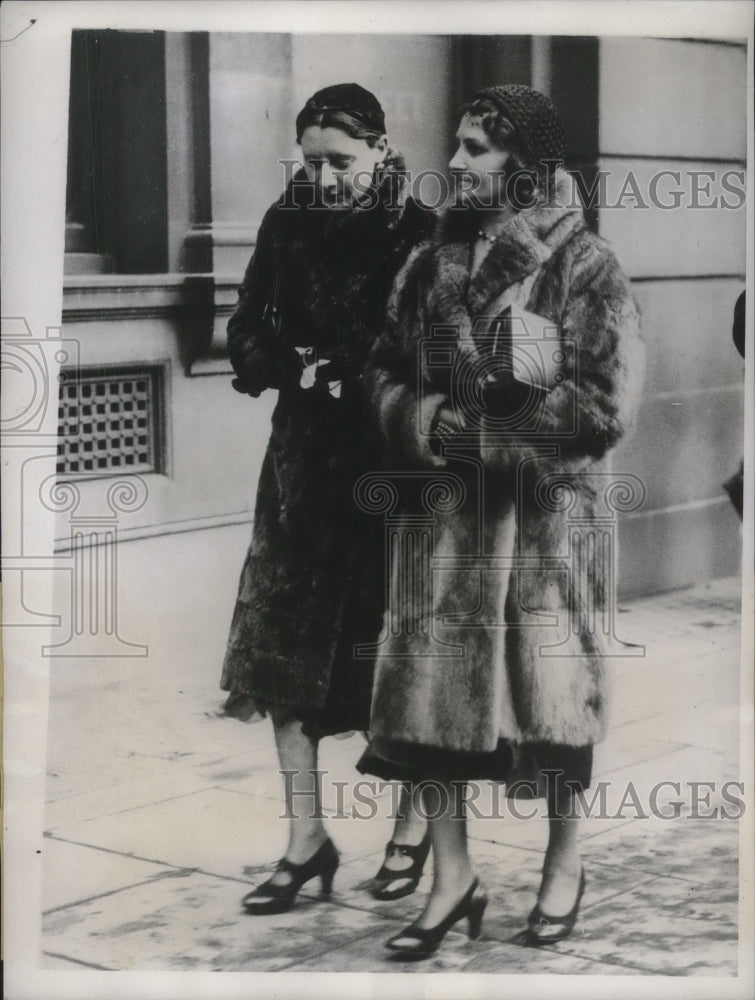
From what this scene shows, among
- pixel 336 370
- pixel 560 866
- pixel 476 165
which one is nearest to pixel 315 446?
pixel 336 370

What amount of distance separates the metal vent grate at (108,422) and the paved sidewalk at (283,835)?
0.61 metres

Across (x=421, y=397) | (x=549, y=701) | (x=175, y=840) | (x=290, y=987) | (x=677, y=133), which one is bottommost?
(x=290, y=987)

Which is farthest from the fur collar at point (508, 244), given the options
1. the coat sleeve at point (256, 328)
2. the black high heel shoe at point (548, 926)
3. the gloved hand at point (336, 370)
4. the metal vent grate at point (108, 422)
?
the black high heel shoe at point (548, 926)

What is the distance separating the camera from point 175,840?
15.1 ft

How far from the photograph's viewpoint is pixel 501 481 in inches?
175

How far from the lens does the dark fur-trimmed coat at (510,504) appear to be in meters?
4.42

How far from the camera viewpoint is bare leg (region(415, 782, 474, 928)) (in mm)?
4551

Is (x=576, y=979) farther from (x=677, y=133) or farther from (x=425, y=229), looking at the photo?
(x=677, y=133)

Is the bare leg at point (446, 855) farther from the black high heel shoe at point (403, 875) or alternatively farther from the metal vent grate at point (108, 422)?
the metal vent grate at point (108, 422)

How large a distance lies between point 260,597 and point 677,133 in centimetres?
196

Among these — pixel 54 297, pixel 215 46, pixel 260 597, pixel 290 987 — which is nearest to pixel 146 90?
pixel 215 46

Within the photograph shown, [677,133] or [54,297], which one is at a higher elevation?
[677,133]

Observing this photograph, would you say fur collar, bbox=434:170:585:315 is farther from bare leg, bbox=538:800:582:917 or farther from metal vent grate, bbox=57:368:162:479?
bare leg, bbox=538:800:582:917

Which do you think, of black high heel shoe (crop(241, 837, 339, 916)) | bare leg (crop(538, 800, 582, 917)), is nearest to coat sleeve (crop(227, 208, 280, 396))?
black high heel shoe (crop(241, 837, 339, 916))
